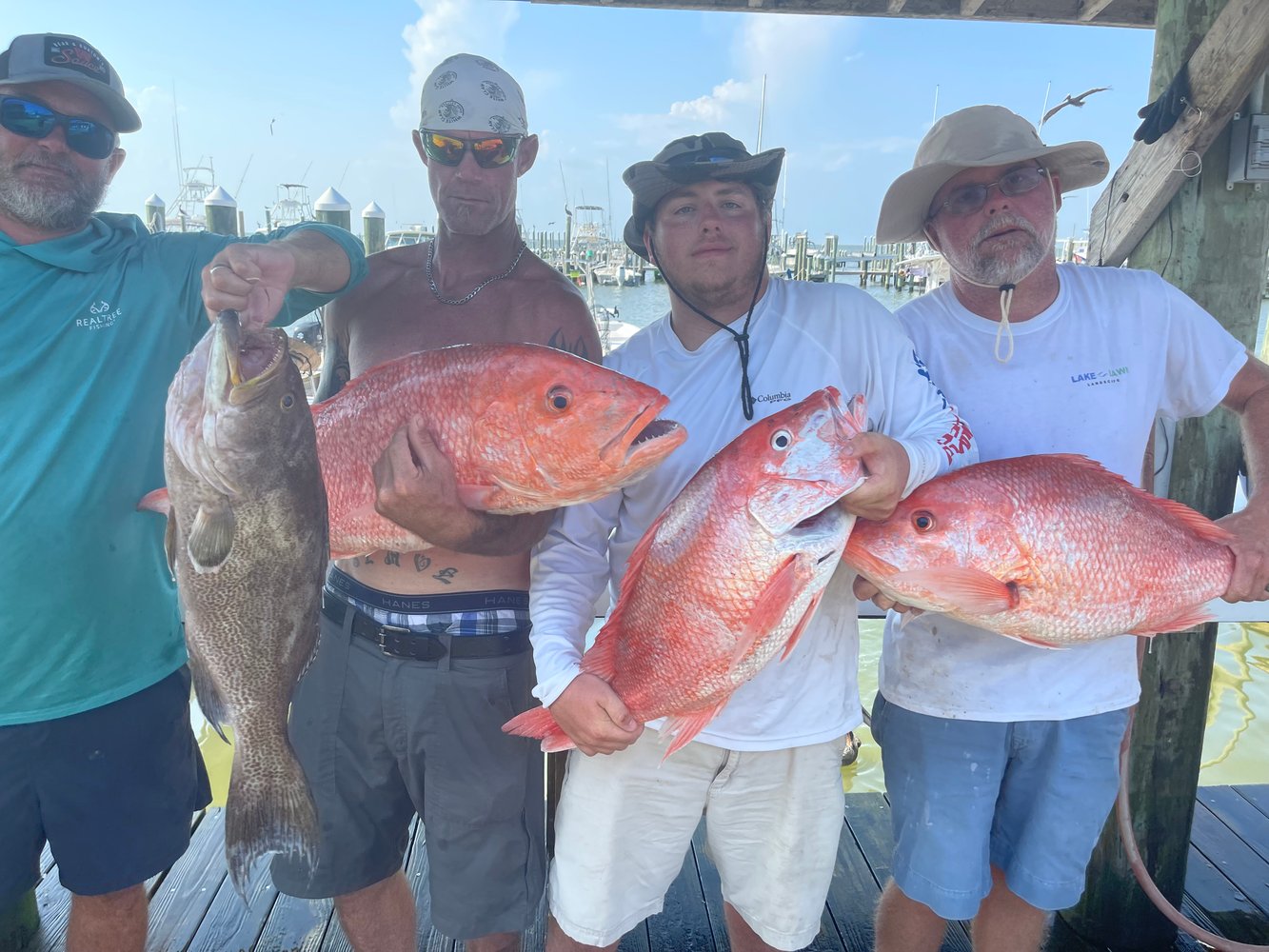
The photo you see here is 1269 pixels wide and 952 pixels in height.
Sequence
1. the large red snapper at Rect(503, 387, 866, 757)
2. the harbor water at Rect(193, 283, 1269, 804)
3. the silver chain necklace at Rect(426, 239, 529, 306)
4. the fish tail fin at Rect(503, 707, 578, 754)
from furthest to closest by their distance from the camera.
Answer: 1. the harbor water at Rect(193, 283, 1269, 804)
2. the silver chain necklace at Rect(426, 239, 529, 306)
3. the fish tail fin at Rect(503, 707, 578, 754)
4. the large red snapper at Rect(503, 387, 866, 757)

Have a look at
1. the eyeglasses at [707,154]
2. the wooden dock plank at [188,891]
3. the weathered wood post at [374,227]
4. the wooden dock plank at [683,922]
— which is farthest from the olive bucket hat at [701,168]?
the weathered wood post at [374,227]

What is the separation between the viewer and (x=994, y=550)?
72.0 inches

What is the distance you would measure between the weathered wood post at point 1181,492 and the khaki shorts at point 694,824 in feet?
4.59

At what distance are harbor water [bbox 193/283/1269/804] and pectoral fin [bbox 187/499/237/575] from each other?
2.92m

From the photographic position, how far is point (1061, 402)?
7.14 ft

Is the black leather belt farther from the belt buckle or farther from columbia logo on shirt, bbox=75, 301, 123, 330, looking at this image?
columbia logo on shirt, bbox=75, 301, 123, 330

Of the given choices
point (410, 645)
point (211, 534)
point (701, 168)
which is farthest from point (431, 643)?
point (701, 168)

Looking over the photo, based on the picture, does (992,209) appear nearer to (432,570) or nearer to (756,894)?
(432,570)

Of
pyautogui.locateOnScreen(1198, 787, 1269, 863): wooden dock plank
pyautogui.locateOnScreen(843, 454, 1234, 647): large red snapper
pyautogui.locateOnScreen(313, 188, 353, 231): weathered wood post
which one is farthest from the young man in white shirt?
pyautogui.locateOnScreen(313, 188, 353, 231): weathered wood post

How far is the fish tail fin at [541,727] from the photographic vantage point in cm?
188

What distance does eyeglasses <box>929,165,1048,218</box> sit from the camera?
2.26m

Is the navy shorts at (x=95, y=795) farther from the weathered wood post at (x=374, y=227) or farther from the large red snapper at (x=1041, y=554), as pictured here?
the weathered wood post at (x=374, y=227)

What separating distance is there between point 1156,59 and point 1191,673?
7.03 ft

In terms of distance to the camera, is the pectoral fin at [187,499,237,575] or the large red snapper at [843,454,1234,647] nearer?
the pectoral fin at [187,499,237,575]
